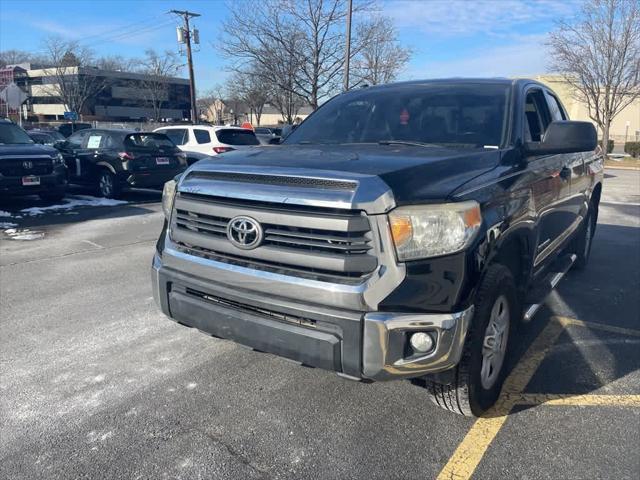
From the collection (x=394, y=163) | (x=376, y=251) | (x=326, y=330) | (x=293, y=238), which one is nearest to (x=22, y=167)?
(x=293, y=238)

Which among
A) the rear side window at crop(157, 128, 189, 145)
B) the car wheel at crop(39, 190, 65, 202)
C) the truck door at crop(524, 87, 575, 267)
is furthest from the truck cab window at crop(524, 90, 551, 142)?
the rear side window at crop(157, 128, 189, 145)

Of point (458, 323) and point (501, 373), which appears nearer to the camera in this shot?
point (458, 323)

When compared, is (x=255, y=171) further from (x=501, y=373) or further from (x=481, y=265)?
(x=501, y=373)

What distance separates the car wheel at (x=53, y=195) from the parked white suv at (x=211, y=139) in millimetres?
3521

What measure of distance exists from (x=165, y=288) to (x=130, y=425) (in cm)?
77

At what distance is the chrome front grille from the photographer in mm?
2379

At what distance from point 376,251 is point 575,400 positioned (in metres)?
1.80

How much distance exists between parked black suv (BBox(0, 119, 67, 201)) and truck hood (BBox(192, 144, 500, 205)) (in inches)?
303

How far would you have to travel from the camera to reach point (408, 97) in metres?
3.98

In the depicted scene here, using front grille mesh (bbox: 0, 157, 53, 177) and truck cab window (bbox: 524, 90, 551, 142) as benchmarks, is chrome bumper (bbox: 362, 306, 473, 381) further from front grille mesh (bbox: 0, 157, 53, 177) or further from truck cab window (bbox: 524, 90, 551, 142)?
front grille mesh (bbox: 0, 157, 53, 177)

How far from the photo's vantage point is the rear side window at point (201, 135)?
1392 cm

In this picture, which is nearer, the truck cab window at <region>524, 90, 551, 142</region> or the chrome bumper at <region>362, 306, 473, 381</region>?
the chrome bumper at <region>362, 306, 473, 381</region>

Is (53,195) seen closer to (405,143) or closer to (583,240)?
(405,143)

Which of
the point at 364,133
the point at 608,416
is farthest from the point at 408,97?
the point at 608,416
